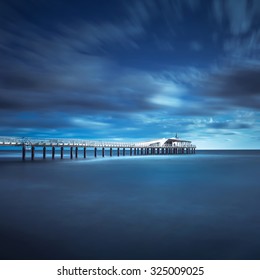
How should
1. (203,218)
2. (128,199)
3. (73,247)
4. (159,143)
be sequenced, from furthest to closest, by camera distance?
(159,143), (128,199), (203,218), (73,247)

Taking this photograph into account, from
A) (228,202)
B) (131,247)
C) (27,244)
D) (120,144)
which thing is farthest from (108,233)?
(120,144)

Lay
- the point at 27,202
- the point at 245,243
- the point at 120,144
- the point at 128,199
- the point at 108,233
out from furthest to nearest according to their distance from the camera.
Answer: the point at 120,144
the point at 128,199
the point at 27,202
the point at 108,233
the point at 245,243

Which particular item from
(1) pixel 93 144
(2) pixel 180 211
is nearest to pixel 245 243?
(2) pixel 180 211

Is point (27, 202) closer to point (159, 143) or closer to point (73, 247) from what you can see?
point (73, 247)

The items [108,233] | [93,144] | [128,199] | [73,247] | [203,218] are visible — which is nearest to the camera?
[73,247]

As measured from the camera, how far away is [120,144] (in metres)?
59.2

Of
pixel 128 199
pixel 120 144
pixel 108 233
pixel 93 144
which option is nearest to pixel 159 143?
pixel 120 144

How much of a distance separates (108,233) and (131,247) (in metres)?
1.27

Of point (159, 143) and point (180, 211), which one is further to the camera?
point (159, 143)

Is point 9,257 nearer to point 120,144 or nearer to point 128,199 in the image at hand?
point 128,199

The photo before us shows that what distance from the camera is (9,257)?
5.73m
